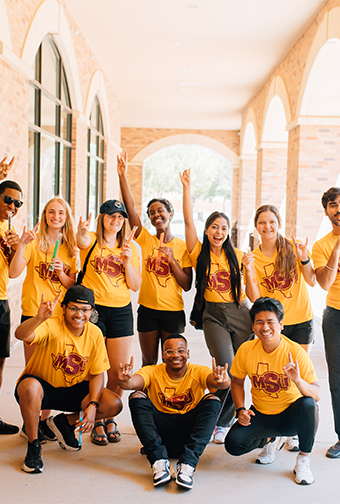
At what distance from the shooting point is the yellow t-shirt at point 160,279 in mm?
3580

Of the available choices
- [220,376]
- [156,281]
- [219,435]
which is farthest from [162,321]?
[219,435]

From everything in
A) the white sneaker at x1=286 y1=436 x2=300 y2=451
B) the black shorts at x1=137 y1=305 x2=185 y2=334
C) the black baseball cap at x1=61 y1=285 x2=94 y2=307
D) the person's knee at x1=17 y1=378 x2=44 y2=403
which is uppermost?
the black baseball cap at x1=61 y1=285 x2=94 y2=307

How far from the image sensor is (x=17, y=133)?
5645mm

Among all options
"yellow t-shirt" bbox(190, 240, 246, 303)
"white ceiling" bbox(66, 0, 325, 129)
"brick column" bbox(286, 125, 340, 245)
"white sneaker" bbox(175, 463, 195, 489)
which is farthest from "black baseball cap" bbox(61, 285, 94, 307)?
"brick column" bbox(286, 125, 340, 245)

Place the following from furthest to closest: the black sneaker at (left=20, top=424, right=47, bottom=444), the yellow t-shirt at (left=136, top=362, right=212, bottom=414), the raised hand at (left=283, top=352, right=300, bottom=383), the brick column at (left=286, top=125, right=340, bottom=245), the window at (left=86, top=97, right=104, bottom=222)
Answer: the window at (left=86, top=97, right=104, bottom=222) < the brick column at (left=286, top=125, right=340, bottom=245) < the black sneaker at (left=20, top=424, right=47, bottom=444) < the yellow t-shirt at (left=136, top=362, right=212, bottom=414) < the raised hand at (left=283, top=352, right=300, bottom=383)

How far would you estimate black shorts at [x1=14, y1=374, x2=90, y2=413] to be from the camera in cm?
308

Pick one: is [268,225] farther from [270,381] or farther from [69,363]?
[69,363]

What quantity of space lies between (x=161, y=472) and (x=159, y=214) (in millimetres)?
1673

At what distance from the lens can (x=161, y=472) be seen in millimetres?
2807

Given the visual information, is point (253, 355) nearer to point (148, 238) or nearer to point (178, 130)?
point (148, 238)

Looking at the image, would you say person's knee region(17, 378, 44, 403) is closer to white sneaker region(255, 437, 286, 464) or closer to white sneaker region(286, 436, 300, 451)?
white sneaker region(255, 437, 286, 464)

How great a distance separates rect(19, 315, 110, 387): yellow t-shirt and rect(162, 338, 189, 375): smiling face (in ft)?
1.28

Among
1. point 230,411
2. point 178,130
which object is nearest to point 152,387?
point 230,411

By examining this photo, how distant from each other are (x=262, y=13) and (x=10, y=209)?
247 inches
